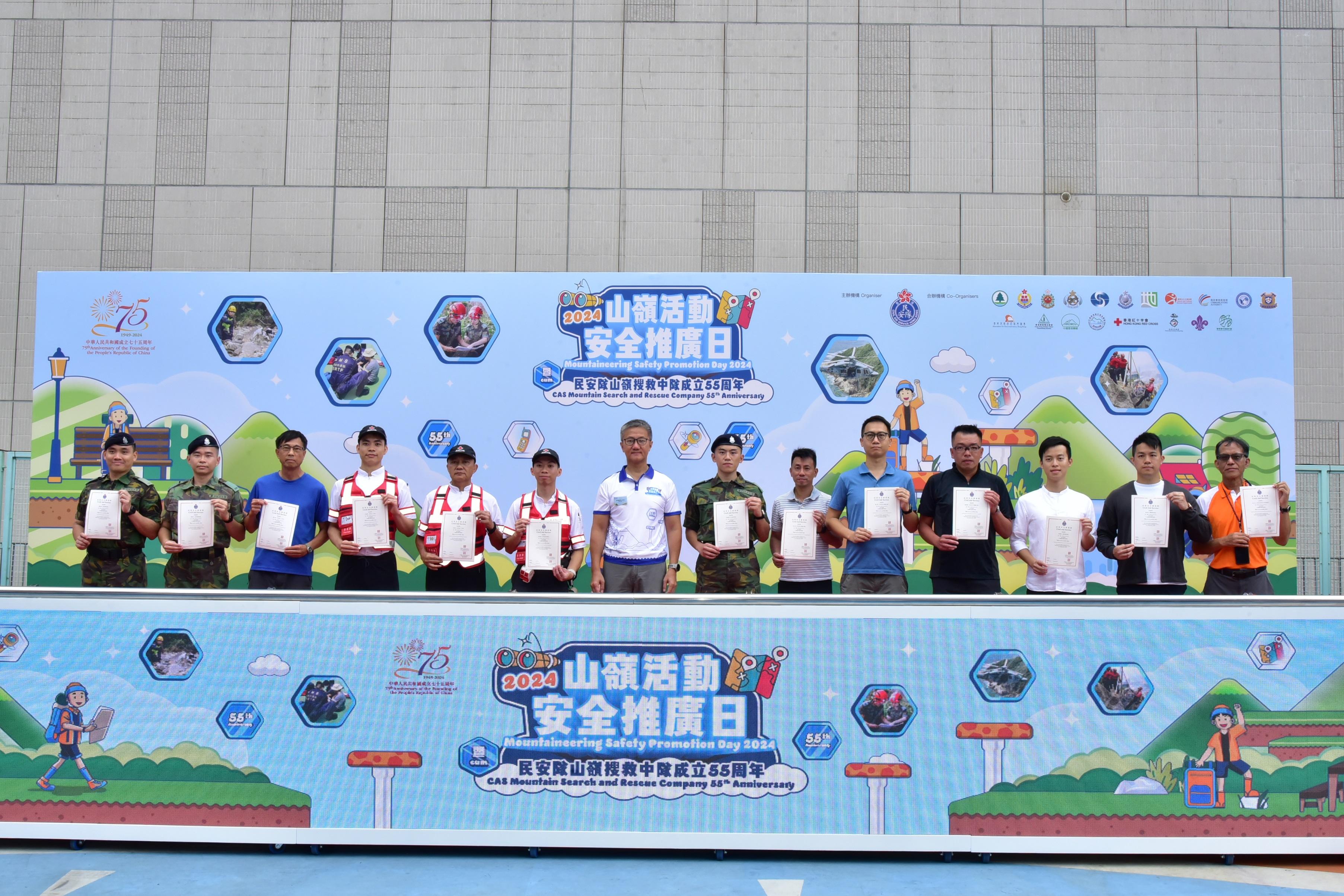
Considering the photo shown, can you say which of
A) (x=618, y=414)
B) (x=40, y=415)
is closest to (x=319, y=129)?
(x=40, y=415)

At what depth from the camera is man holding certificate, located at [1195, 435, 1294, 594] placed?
623 cm

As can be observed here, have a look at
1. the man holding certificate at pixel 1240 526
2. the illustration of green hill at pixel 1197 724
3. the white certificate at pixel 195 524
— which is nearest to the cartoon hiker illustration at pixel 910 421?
the man holding certificate at pixel 1240 526

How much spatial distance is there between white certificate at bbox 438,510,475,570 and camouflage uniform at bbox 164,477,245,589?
148 centimetres

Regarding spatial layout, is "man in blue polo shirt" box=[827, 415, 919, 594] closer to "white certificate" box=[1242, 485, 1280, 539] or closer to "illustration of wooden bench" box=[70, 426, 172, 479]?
"white certificate" box=[1242, 485, 1280, 539]

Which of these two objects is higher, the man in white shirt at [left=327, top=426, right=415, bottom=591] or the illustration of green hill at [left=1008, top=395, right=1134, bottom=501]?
the illustration of green hill at [left=1008, top=395, right=1134, bottom=501]

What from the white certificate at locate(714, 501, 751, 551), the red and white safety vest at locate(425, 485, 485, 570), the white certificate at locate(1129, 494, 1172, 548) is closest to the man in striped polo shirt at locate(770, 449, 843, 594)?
the white certificate at locate(714, 501, 751, 551)

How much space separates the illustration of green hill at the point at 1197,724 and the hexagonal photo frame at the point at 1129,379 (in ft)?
12.9

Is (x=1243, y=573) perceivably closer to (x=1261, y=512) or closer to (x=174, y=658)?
(x=1261, y=512)

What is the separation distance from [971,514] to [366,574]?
3.98 metres

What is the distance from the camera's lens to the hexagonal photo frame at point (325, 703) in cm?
434

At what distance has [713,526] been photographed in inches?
258

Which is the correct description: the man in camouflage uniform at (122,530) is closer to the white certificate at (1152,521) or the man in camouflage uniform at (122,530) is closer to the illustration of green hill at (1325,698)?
the white certificate at (1152,521)

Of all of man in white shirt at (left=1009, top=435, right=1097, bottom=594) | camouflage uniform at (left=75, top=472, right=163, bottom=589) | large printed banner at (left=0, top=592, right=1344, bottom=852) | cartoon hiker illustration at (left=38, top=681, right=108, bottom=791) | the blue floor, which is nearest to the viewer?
the blue floor

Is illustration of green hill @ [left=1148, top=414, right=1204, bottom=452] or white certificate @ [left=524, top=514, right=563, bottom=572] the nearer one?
white certificate @ [left=524, top=514, right=563, bottom=572]
